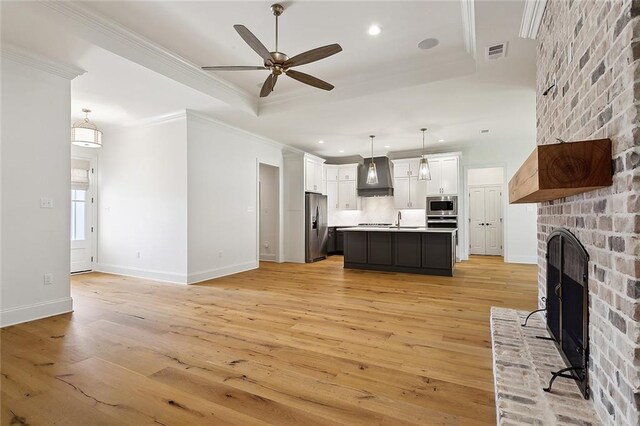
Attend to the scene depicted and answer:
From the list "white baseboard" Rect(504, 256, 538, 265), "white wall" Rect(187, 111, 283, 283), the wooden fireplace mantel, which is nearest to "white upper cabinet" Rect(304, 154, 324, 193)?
"white wall" Rect(187, 111, 283, 283)

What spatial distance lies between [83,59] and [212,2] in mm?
1667

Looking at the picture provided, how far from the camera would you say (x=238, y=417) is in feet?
5.65

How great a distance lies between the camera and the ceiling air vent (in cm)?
320

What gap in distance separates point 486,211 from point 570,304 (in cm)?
787

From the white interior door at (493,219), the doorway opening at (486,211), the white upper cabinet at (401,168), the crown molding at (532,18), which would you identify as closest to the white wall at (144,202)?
the crown molding at (532,18)

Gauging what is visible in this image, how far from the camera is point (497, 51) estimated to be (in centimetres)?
329

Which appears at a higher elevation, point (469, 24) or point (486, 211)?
point (469, 24)

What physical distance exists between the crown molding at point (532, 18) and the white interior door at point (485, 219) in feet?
22.4

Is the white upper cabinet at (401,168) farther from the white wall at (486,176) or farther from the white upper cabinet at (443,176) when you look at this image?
the white wall at (486,176)

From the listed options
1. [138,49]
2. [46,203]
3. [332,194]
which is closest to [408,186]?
[332,194]

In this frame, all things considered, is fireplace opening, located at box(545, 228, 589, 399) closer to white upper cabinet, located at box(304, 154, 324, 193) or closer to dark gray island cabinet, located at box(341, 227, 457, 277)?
dark gray island cabinet, located at box(341, 227, 457, 277)

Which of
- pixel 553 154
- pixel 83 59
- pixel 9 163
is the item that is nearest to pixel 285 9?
pixel 83 59

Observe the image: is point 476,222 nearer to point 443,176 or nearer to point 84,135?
point 443,176

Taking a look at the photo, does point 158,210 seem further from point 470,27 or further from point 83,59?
point 470,27
